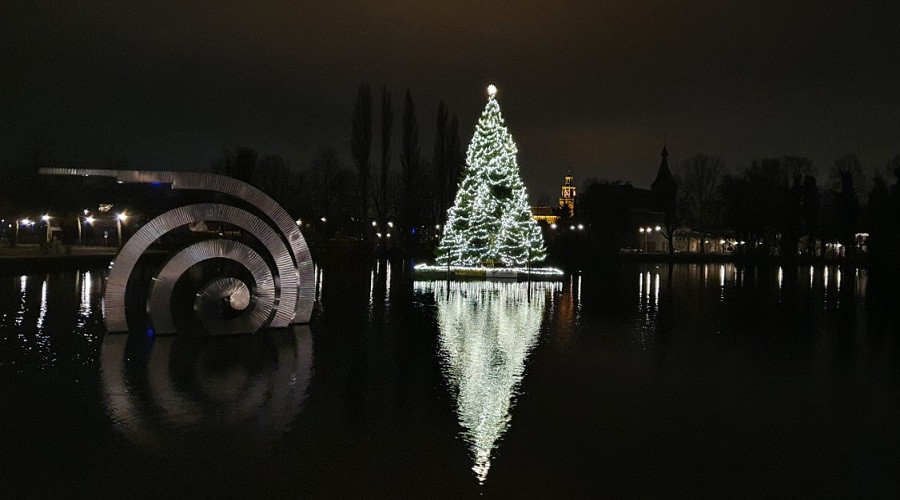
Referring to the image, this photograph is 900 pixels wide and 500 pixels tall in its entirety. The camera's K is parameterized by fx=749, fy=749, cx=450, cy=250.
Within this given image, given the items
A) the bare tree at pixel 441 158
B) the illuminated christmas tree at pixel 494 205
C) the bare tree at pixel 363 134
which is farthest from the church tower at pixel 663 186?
the illuminated christmas tree at pixel 494 205

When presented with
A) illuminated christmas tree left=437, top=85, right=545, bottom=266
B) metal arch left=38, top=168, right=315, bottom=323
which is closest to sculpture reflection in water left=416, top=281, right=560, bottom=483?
metal arch left=38, top=168, right=315, bottom=323

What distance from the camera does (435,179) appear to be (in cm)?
6400

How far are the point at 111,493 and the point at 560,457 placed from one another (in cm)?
407

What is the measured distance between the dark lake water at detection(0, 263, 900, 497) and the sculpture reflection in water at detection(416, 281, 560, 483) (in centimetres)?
6

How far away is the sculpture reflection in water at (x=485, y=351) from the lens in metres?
8.51

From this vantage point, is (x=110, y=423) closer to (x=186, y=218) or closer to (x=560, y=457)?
(x=560, y=457)

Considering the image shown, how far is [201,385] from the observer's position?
10414 millimetres

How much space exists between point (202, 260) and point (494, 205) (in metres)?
21.5

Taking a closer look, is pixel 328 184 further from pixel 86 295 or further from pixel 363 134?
pixel 86 295

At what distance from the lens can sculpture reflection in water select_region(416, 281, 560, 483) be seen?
8506 millimetres

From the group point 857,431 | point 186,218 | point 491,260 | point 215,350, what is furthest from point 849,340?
point 491,260

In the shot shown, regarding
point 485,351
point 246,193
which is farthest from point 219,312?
point 485,351

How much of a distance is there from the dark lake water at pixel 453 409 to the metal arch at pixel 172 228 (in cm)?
53

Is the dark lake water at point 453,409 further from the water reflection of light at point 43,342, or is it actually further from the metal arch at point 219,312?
the metal arch at point 219,312
